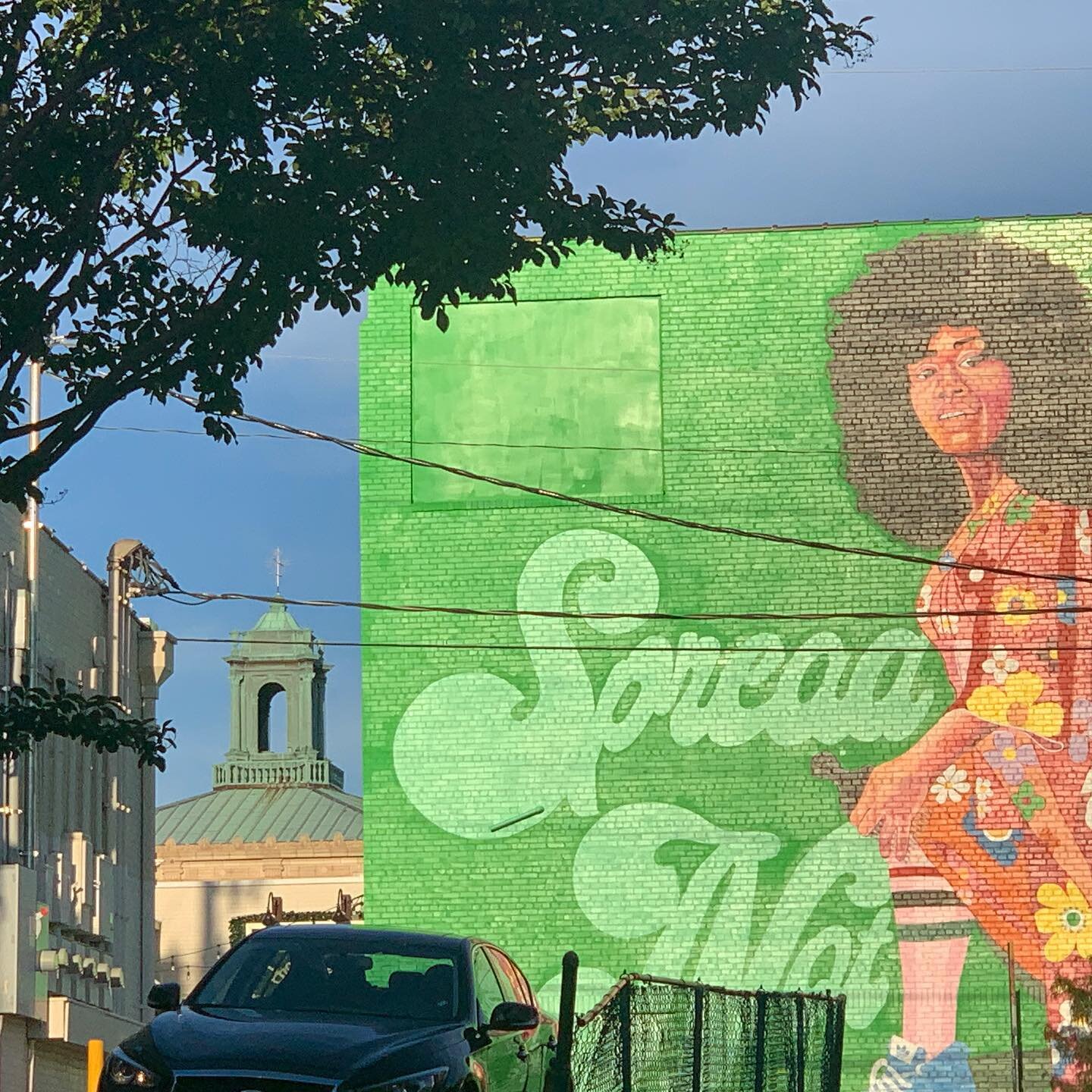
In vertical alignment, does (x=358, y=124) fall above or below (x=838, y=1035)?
above

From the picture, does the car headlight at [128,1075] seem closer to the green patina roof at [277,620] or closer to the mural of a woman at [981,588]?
the mural of a woman at [981,588]

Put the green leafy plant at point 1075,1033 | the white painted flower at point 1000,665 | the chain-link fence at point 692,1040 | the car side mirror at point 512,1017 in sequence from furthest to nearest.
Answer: the white painted flower at point 1000,665 → the green leafy plant at point 1075,1033 → the chain-link fence at point 692,1040 → the car side mirror at point 512,1017

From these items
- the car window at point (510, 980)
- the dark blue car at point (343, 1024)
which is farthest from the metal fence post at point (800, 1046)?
the dark blue car at point (343, 1024)

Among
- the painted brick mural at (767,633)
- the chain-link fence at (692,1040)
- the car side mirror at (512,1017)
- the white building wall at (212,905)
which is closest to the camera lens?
the car side mirror at (512,1017)

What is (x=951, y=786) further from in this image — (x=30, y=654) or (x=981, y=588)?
(x=30, y=654)

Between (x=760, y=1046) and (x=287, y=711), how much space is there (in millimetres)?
82350

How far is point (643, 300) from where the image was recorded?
113 feet

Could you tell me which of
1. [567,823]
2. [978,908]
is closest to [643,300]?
[567,823]

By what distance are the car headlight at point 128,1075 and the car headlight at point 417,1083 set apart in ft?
3.40

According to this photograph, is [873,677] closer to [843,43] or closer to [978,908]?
[978,908]

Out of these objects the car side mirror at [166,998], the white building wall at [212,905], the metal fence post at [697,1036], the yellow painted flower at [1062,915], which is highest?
A: the car side mirror at [166,998]

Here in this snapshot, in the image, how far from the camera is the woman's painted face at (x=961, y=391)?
33.6m

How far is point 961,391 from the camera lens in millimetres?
33812

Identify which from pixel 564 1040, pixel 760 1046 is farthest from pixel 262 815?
pixel 564 1040
